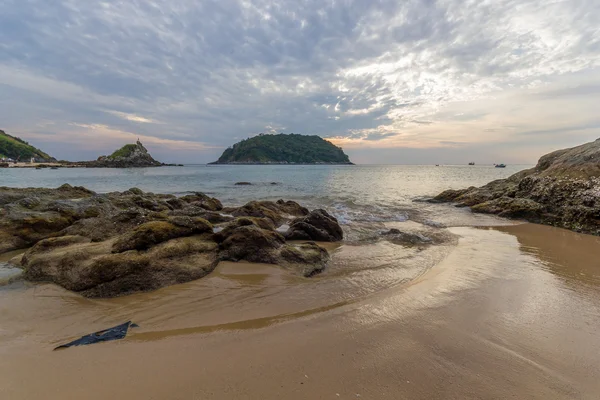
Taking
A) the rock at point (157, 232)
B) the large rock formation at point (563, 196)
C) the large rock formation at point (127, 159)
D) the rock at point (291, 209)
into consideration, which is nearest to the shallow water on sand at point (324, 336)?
the rock at point (157, 232)

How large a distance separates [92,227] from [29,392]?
6631 millimetres

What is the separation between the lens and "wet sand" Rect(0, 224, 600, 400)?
310cm

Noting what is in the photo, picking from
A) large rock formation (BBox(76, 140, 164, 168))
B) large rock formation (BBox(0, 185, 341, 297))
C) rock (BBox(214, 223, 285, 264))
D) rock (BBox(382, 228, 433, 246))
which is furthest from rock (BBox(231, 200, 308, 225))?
large rock formation (BBox(76, 140, 164, 168))

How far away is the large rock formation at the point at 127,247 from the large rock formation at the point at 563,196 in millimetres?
11898

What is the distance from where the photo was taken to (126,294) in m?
5.42

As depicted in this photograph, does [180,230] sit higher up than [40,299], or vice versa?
[180,230]

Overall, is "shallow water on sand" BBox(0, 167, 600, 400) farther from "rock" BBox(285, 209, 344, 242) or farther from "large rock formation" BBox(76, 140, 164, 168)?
"large rock formation" BBox(76, 140, 164, 168)

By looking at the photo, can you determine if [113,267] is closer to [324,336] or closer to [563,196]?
[324,336]

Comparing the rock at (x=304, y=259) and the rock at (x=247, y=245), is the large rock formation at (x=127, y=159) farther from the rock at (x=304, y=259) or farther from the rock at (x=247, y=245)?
the rock at (x=304, y=259)

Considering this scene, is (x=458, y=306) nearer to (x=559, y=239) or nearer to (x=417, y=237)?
(x=417, y=237)

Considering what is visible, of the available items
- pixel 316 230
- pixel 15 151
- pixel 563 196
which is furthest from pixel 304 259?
pixel 15 151

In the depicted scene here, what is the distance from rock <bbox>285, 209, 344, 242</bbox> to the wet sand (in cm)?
336

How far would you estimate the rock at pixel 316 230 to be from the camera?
10.3m

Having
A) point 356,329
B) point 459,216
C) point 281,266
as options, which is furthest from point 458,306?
point 459,216
